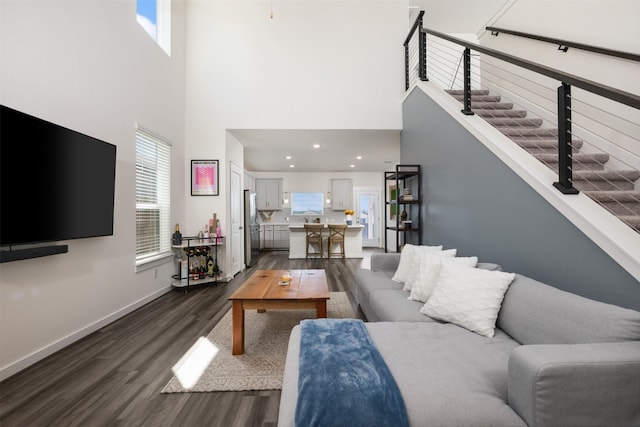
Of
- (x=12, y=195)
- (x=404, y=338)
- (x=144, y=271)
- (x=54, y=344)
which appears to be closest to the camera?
(x=404, y=338)

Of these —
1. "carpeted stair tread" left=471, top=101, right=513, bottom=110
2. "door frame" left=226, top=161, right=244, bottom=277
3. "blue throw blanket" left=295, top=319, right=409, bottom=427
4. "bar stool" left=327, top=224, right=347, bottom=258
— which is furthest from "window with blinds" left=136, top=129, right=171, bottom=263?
"carpeted stair tread" left=471, top=101, right=513, bottom=110

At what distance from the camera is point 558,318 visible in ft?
4.33

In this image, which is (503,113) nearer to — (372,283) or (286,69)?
(372,283)

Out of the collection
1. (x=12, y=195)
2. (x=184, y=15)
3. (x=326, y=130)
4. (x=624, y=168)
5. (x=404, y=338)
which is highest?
(x=184, y=15)

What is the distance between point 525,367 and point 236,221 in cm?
495

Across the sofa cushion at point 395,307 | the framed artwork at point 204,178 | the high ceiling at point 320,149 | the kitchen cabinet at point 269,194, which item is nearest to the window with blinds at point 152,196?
the framed artwork at point 204,178

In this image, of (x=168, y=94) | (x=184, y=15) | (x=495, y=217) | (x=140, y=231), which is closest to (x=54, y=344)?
(x=140, y=231)

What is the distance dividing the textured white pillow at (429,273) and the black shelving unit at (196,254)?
10.6 feet

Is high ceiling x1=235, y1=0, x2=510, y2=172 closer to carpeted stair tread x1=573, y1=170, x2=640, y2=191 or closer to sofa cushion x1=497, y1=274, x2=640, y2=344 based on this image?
carpeted stair tread x1=573, y1=170, x2=640, y2=191

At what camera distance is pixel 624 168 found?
92.8 inches

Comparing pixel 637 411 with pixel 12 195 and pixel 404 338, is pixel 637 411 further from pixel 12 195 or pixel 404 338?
pixel 12 195

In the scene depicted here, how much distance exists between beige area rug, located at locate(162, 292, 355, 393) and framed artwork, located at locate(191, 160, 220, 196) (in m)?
2.34

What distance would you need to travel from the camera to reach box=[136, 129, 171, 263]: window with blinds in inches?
135

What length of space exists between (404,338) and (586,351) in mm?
798
